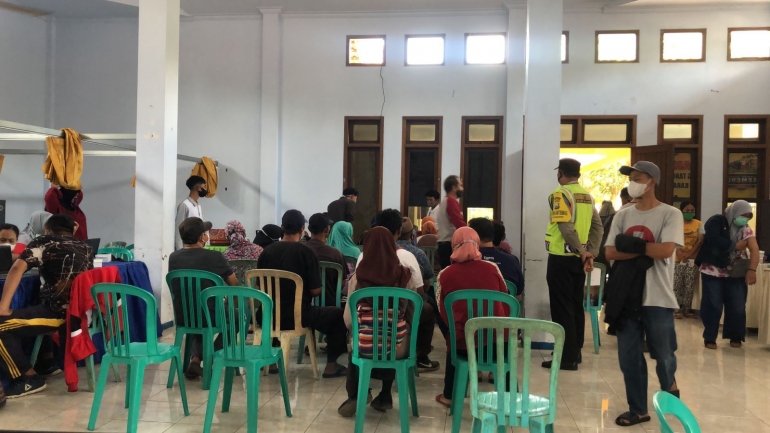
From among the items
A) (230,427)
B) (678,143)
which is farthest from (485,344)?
(678,143)

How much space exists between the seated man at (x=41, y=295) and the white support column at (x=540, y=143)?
3610mm

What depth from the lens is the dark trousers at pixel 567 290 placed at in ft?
14.8

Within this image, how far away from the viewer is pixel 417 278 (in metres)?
3.60

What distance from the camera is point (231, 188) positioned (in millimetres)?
9578

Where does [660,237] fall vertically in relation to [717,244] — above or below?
above

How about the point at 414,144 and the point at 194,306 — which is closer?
the point at 194,306

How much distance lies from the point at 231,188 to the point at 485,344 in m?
7.14

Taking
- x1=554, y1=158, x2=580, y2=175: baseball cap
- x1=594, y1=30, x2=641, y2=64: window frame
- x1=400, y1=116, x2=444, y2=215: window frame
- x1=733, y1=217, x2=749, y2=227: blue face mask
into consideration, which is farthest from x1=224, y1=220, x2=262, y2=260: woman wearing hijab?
x1=594, y1=30, x2=641, y2=64: window frame

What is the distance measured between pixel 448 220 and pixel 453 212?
0.12 m

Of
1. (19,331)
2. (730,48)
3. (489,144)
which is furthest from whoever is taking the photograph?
(489,144)

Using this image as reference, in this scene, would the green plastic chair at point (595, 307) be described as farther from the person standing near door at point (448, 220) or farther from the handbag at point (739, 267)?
the person standing near door at point (448, 220)

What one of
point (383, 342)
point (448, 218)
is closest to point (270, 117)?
point (448, 218)

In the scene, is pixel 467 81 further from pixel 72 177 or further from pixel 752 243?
pixel 72 177

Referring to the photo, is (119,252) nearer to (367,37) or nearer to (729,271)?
(367,37)
